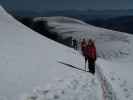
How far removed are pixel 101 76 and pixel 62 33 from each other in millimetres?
42230

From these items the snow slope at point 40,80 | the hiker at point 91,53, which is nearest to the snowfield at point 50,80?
the snow slope at point 40,80

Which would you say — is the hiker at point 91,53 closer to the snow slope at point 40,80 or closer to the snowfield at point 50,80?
the snowfield at point 50,80

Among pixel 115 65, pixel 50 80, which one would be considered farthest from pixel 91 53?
pixel 115 65

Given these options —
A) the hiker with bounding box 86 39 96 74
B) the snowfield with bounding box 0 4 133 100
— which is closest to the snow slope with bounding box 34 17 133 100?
the snowfield with bounding box 0 4 133 100

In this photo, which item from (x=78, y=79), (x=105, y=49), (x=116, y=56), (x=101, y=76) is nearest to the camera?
(x=78, y=79)

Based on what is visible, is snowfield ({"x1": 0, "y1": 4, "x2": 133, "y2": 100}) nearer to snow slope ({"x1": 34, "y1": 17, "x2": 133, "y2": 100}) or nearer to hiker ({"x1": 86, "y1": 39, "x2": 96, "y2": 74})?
snow slope ({"x1": 34, "y1": 17, "x2": 133, "y2": 100})

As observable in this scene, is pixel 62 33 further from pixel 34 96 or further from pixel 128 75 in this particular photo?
pixel 34 96

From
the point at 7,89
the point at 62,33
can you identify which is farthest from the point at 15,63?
the point at 62,33

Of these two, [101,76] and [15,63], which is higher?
[15,63]

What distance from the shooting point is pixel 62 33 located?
6319cm

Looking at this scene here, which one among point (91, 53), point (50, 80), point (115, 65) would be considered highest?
point (91, 53)

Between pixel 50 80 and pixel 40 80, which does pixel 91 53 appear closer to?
pixel 50 80

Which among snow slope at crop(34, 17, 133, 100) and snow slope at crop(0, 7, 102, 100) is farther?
snow slope at crop(34, 17, 133, 100)

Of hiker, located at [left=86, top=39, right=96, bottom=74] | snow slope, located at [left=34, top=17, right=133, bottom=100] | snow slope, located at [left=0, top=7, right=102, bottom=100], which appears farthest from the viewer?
hiker, located at [left=86, top=39, right=96, bottom=74]
